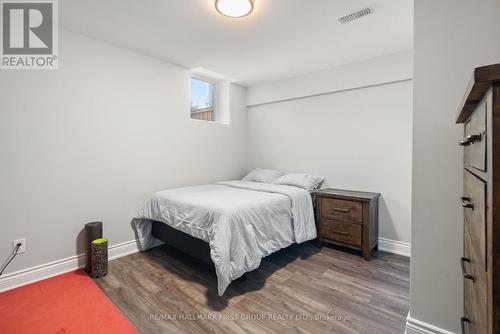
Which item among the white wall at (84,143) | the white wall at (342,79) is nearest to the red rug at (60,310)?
the white wall at (84,143)

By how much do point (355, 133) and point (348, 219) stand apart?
1134 millimetres

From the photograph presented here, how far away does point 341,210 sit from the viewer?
2.73 metres

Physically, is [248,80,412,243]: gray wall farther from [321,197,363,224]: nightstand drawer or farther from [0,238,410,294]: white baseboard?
[321,197,363,224]: nightstand drawer

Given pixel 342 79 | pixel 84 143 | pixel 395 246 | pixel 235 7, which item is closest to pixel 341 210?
pixel 395 246

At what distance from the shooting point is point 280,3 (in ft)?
6.13

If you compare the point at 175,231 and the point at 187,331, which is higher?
the point at 175,231

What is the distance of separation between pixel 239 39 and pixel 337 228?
2.40m

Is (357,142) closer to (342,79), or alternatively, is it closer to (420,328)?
(342,79)

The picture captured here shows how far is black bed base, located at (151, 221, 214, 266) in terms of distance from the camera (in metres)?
2.19

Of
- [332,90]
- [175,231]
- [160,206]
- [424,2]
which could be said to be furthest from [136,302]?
[332,90]

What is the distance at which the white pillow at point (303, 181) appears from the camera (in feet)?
10.2

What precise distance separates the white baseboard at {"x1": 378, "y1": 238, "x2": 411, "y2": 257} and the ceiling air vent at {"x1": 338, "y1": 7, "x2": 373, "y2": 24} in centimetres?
244

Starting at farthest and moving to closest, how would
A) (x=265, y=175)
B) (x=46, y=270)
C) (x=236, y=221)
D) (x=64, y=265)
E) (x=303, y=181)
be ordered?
(x=265, y=175), (x=303, y=181), (x=64, y=265), (x=46, y=270), (x=236, y=221)

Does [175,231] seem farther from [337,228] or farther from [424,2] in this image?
[424,2]
